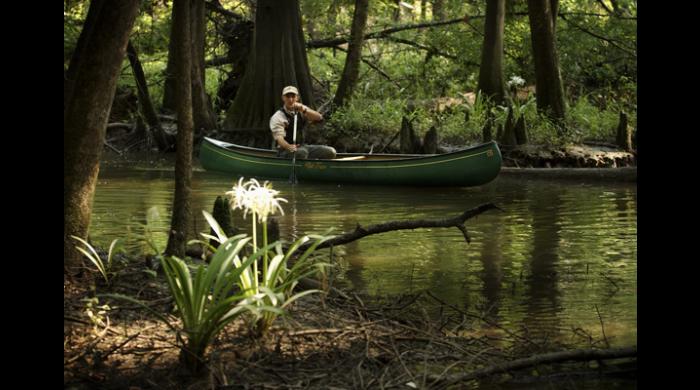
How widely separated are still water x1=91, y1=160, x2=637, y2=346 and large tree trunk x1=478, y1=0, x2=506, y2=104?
205 inches

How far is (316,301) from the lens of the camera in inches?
281

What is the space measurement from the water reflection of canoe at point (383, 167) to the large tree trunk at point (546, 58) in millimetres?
4816

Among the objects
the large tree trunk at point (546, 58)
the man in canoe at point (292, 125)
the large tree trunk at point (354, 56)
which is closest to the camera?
the man in canoe at point (292, 125)

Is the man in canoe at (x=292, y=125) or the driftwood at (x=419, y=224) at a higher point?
the man in canoe at (x=292, y=125)

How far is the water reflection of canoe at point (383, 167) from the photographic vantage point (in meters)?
17.9

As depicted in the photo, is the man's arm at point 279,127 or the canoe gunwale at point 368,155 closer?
the canoe gunwale at point 368,155

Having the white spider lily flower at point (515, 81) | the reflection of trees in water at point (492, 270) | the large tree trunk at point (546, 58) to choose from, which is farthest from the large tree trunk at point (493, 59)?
the reflection of trees in water at point (492, 270)

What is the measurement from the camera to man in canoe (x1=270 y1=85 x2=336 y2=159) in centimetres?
1878

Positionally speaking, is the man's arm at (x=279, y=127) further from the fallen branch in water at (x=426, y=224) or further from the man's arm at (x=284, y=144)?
the fallen branch in water at (x=426, y=224)

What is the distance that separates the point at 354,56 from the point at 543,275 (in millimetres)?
16851

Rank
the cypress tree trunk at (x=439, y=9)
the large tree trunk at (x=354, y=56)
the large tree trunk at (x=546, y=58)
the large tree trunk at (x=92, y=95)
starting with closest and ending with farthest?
the large tree trunk at (x=92, y=95) < the large tree trunk at (x=546, y=58) < the large tree trunk at (x=354, y=56) < the cypress tree trunk at (x=439, y=9)
